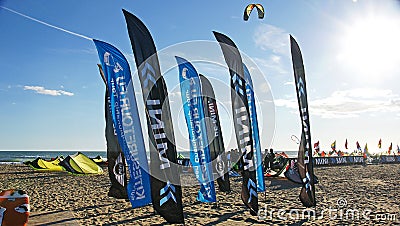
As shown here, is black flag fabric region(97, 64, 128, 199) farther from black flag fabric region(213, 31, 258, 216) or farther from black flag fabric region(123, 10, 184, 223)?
black flag fabric region(213, 31, 258, 216)

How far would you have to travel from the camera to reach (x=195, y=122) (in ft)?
33.7

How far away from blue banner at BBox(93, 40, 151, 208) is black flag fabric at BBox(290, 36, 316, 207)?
12.8ft

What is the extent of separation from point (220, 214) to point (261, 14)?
17.1 feet

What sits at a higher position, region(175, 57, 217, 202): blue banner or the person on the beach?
region(175, 57, 217, 202): blue banner

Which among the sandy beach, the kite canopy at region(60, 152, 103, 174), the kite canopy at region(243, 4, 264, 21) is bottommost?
the sandy beach

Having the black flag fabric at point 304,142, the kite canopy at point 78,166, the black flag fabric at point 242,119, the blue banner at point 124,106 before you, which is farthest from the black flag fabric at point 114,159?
the kite canopy at point 78,166

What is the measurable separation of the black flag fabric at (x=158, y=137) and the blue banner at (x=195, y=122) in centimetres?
308

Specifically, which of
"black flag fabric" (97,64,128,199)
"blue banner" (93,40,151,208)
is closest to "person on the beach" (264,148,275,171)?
"black flag fabric" (97,64,128,199)

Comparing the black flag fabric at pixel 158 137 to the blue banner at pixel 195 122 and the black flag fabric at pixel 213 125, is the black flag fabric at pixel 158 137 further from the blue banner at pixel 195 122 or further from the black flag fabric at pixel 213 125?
the black flag fabric at pixel 213 125

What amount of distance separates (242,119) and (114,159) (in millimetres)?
4206

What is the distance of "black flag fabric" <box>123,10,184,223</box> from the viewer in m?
6.90

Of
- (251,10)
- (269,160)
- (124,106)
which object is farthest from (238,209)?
(269,160)

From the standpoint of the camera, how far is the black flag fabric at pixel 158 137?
6.90m

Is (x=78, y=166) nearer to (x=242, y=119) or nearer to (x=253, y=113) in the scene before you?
(x=253, y=113)
